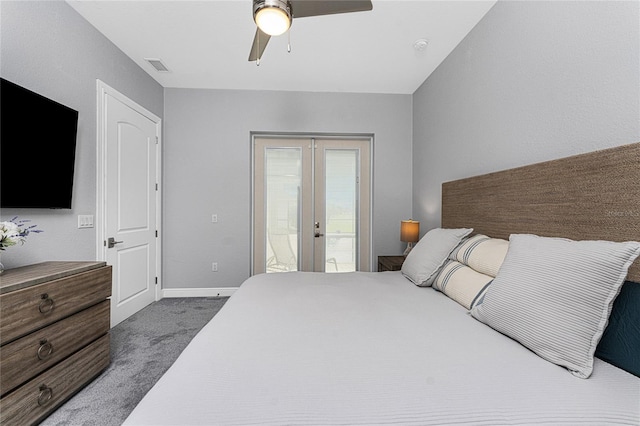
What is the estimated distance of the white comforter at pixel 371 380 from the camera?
0.69 metres

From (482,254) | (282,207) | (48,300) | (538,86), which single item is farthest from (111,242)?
(538,86)

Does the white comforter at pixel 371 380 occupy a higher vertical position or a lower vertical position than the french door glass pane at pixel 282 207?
lower

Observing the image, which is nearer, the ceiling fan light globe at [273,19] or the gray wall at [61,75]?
the ceiling fan light globe at [273,19]

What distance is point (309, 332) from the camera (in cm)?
113

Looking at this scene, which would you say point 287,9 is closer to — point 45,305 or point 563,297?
point 563,297

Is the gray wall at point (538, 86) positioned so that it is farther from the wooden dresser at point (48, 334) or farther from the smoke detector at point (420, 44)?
the wooden dresser at point (48, 334)

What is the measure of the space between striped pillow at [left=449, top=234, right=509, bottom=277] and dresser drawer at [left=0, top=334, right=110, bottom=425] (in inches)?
95.4

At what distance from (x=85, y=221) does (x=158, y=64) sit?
181 cm

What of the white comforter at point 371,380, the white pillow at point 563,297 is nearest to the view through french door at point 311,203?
the white comforter at point 371,380

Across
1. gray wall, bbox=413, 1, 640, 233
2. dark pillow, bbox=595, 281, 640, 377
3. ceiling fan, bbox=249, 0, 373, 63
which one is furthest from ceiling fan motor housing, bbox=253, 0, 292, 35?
dark pillow, bbox=595, 281, 640, 377

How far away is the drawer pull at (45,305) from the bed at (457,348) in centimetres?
94

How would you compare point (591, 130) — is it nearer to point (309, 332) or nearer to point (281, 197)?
point (309, 332)

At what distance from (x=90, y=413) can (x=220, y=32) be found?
2.84m

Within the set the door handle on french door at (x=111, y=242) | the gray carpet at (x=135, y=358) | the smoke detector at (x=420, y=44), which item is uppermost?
the smoke detector at (x=420, y=44)
